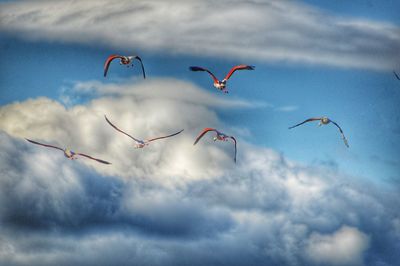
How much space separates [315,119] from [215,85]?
32.1 ft

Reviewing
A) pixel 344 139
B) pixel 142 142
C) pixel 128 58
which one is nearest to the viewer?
pixel 344 139

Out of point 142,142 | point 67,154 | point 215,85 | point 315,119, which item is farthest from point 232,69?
point 67,154

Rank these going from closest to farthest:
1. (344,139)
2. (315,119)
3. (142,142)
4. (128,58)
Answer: (344,139) → (128,58) → (315,119) → (142,142)

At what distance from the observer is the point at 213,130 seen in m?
54.1

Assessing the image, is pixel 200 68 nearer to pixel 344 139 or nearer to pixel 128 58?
pixel 128 58

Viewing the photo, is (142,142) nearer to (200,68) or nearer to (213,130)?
(213,130)

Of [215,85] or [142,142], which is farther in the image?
[142,142]

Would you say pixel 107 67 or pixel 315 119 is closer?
pixel 107 67

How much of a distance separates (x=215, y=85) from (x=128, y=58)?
7.05 m

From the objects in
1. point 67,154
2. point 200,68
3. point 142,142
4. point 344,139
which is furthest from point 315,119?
point 67,154

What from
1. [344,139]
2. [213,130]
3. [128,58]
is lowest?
[344,139]

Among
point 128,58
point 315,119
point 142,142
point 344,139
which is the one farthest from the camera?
point 142,142

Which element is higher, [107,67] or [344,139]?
[107,67]

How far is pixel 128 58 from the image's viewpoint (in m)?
51.6
